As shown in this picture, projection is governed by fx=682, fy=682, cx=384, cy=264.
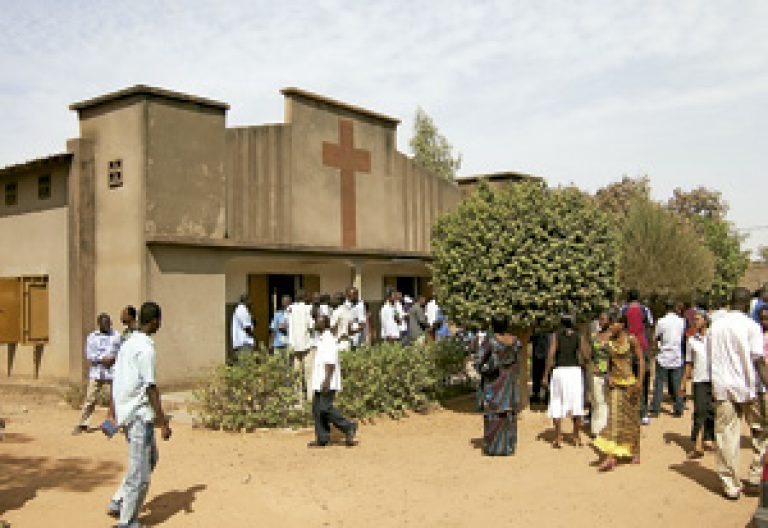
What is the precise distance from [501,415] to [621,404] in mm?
1424

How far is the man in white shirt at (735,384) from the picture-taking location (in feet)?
20.7

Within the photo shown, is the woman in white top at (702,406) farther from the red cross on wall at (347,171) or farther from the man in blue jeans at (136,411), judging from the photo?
the red cross on wall at (347,171)

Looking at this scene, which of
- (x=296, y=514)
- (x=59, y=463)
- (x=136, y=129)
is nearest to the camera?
(x=296, y=514)

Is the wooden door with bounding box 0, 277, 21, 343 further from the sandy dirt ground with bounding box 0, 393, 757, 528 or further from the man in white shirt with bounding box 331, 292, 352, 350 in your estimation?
the man in white shirt with bounding box 331, 292, 352, 350

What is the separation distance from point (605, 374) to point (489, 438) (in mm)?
1664

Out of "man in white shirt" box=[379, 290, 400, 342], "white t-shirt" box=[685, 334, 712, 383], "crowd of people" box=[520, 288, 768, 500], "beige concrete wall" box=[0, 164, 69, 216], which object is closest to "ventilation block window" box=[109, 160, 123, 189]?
"beige concrete wall" box=[0, 164, 69, 216]

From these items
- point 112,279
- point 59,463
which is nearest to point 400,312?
point 112,279

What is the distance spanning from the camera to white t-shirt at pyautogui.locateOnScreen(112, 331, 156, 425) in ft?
17.9

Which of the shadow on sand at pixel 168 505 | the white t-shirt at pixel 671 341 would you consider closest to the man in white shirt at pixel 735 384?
the white t-shirt at pixel 671 341

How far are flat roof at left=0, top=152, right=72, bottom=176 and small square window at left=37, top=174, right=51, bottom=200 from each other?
252mm

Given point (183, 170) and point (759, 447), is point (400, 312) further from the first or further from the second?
point (759, 447)

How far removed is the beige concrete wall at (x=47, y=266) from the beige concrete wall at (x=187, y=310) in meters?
2.46

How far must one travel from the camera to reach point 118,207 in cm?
1215

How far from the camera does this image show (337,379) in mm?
8609
